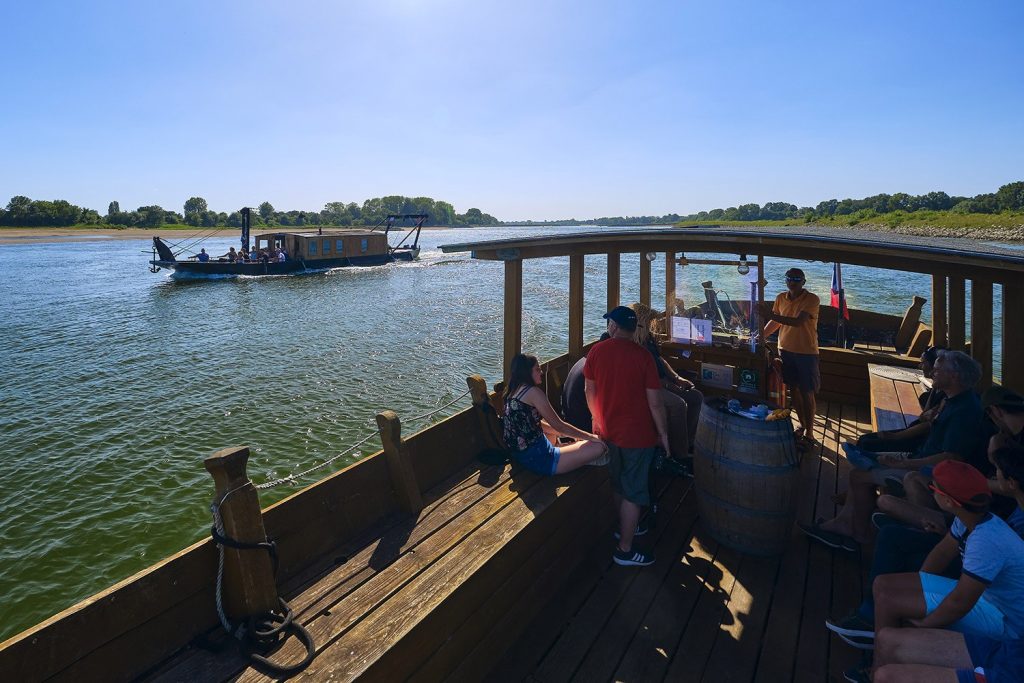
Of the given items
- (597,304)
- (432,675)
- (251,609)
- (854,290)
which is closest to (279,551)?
(251,609)

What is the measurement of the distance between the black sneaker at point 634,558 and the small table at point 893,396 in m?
2.43

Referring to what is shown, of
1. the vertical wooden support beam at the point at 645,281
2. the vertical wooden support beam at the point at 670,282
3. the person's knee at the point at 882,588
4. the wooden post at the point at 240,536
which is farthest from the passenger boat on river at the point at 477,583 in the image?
the vertical wooden support beam at the point at 645,281

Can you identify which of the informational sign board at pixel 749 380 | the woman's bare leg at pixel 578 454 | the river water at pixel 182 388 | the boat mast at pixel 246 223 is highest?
the boat mast at pixel 246 223

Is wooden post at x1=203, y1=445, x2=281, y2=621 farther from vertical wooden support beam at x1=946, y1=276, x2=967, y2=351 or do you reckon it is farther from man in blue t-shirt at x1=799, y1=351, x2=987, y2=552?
vertical wooden support beam at x1=946, y1=276, x2=967, y2=351

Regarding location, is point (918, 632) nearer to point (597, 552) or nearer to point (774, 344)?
point (597, 552)

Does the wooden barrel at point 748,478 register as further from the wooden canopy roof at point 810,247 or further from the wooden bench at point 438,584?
the wooden canopy roof at point 810,247

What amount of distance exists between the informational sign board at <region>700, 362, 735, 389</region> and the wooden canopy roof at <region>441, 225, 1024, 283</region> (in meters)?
1.32

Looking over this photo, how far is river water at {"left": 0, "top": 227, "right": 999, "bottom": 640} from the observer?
764 cm

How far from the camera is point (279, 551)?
2834mm

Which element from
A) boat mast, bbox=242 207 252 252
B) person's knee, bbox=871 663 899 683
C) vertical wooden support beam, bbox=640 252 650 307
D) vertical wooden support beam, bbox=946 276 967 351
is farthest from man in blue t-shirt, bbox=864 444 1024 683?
boat mast, bbox=242 207 252 252

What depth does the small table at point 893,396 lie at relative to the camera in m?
4.89

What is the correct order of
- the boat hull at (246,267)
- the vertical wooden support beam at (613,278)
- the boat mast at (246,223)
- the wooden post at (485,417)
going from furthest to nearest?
the boat mast at (246,223)
the boat hull at (246,267)
the vertical wooden support beam at (613,278)
the wooden post at (485,417)

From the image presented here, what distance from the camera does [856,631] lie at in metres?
2.96

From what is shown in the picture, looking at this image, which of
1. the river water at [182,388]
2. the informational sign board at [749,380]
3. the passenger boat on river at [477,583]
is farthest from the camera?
the river water at [182,388]
